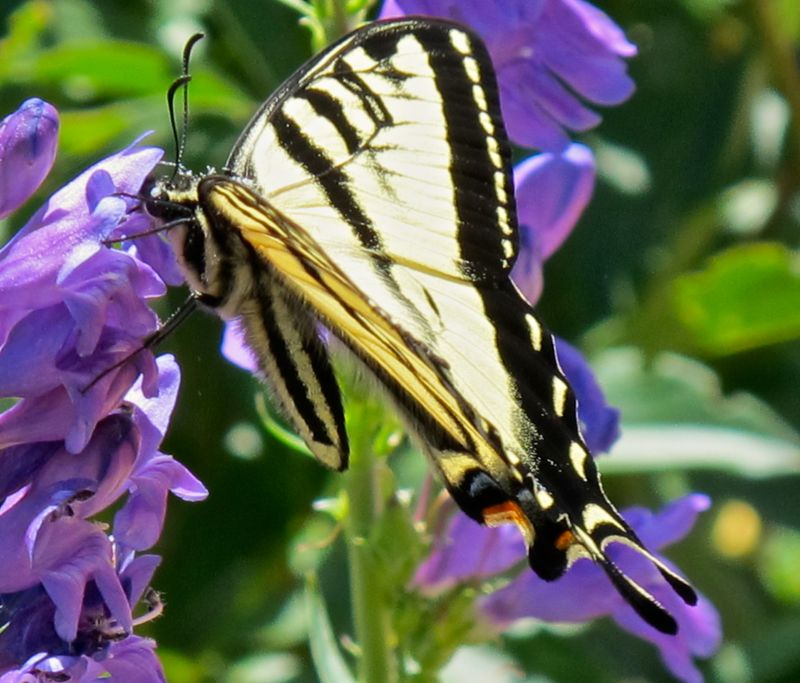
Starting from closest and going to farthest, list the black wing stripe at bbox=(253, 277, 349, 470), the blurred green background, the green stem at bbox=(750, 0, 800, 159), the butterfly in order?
1. the butterfly
2. the black wing stripe at bbox=(253, 277, 349, 470)
3. the blurred green background
4. the green stem at bbox=(750, 0, 800, 159)

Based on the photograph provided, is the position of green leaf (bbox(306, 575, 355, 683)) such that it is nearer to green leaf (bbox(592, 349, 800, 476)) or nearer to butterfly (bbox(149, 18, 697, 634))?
butterfly (bbox(149, 18, 697, 634))

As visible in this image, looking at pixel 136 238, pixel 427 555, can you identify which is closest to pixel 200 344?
pixel 427 555

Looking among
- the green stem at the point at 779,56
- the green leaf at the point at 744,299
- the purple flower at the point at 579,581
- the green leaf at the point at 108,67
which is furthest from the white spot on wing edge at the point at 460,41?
the green stem at the point at 779,56

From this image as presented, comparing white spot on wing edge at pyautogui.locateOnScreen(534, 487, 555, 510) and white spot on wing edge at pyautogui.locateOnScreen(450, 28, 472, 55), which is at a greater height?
white spot on wing edge at pyautogui.locateOnScreen(450, 28, 472, 55)

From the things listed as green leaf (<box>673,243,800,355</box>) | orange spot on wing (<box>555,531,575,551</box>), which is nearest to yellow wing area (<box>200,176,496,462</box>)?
orange spot on wing (<box>555,531,575,551</box>)

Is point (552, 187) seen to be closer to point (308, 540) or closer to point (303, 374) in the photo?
point (303, 374)

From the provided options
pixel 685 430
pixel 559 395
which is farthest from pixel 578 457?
pixel 685 430

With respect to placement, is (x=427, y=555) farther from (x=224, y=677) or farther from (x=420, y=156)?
(x=224, y=677)
